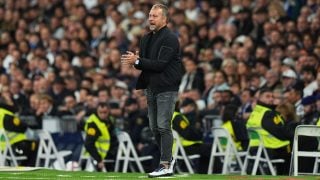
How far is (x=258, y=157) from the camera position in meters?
18.1

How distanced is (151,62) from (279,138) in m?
3.86

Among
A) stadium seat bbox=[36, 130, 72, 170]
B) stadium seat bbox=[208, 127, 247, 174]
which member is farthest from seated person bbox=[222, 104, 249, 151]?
stadium seat bbox=[36, 130, 72, 170]

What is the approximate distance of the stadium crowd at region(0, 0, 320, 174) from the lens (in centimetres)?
2067

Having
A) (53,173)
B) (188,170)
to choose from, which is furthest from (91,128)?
(53,173)

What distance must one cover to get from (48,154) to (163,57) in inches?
245

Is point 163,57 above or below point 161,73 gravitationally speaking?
above

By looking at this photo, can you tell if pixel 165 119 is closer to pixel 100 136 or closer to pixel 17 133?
pixel 100 136

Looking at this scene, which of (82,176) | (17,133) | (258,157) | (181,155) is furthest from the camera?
(17,133)

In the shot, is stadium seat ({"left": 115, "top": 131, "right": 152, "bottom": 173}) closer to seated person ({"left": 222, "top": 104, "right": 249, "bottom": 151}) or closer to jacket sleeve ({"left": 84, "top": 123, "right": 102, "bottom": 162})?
jacket sleeve ({"left": 84, "top": 123, "right": 102, "bottom": 162})

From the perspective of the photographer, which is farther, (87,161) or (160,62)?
(87,161)

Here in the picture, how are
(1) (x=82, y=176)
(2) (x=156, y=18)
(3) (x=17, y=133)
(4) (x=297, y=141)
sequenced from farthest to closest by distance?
(3) (x=17, y=133) < (4) (x=297, y=141) < (1) (x=82, y=176) < (2) (x=156, y=18)

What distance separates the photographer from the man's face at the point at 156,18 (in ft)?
49.2

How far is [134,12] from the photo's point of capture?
2688 centimetres

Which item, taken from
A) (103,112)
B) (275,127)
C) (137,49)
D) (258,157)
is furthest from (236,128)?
(137,49)
